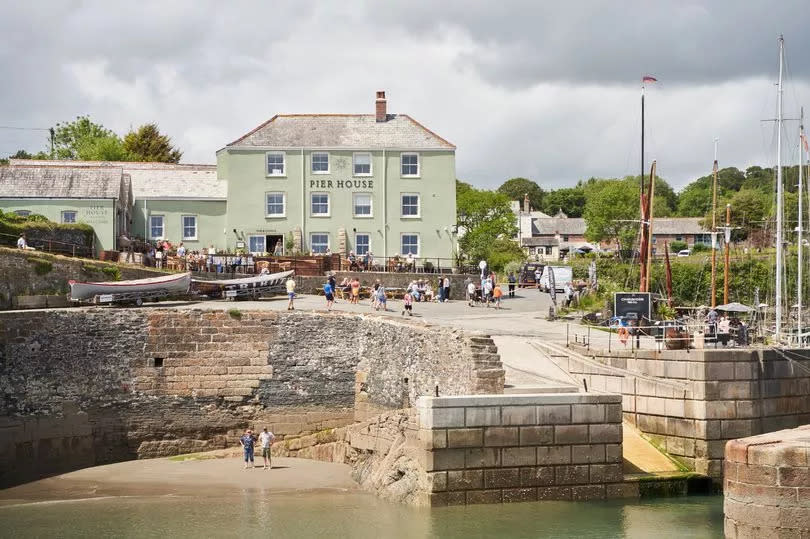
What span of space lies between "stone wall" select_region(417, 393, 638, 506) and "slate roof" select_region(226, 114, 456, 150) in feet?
89.8

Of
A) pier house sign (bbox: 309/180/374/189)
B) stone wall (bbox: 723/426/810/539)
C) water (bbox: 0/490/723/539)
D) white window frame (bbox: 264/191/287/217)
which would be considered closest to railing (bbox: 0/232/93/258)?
white window frame (bbox: 264/191/287/217)

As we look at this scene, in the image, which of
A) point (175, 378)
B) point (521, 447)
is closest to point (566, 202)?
point (175, 378)

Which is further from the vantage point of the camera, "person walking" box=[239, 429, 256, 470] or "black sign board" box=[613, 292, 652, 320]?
"black sign board" box=[613, 292, 652, 320]

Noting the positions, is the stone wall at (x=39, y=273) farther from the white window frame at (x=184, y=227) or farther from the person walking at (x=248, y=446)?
the white window frame at (x=184, y=227)

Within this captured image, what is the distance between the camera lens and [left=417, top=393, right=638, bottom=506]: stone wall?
22812 millimetres

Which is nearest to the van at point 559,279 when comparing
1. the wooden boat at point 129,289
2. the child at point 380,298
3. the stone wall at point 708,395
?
the child at point 380,298

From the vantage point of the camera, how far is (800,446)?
747 inches

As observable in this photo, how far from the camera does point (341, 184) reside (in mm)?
49625

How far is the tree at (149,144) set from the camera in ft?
242

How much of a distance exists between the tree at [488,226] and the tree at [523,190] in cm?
4810

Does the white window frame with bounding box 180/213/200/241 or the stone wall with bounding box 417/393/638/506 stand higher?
the white window frame with bounding box 180/213/200/241

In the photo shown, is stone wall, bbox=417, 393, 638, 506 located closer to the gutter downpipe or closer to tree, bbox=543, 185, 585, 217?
the gutter downpipe

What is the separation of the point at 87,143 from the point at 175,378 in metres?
49.3

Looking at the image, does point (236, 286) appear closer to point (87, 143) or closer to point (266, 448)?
point (266, 448)
